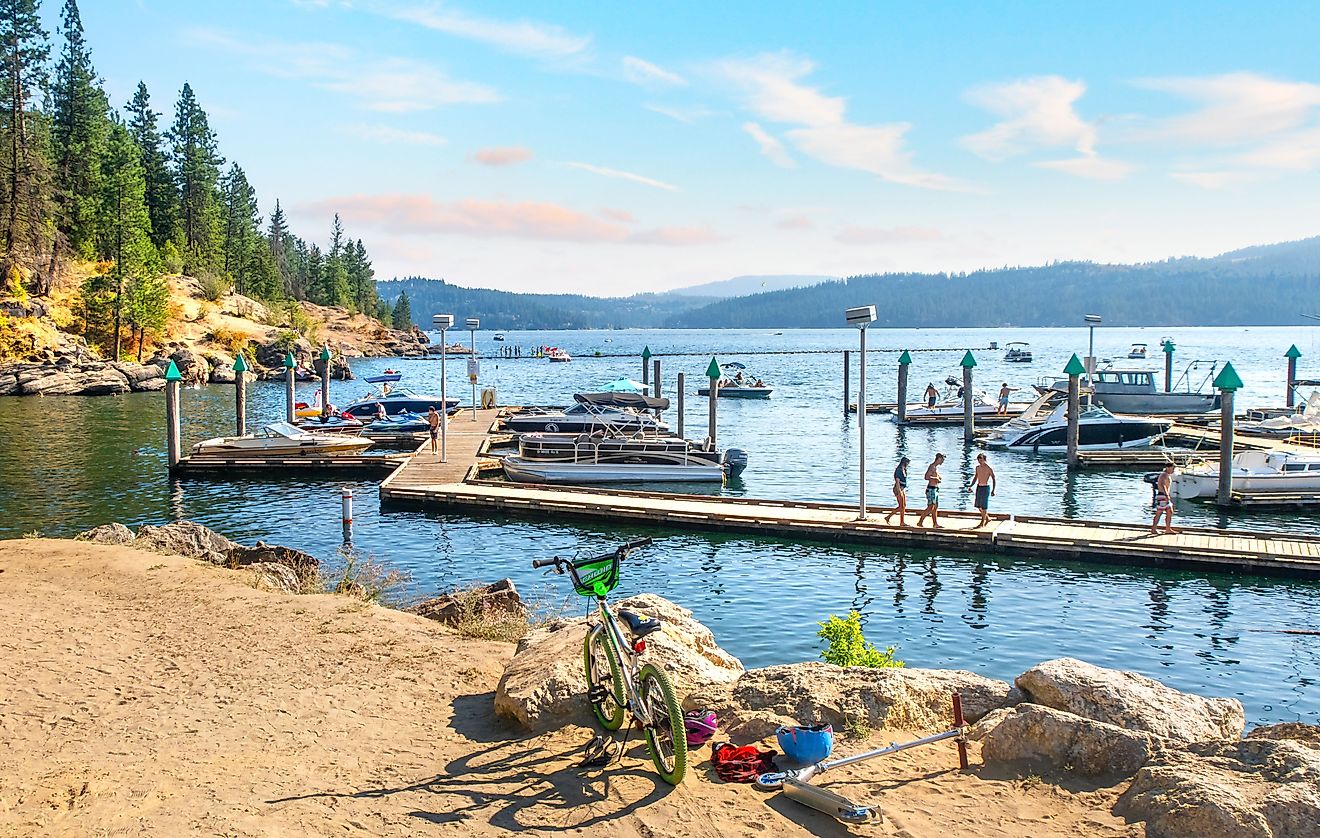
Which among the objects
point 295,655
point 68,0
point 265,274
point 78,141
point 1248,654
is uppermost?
point 68,0

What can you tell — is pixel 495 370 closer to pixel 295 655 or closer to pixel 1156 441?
pixel 1156 441

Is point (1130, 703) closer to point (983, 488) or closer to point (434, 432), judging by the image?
point (983, 488)

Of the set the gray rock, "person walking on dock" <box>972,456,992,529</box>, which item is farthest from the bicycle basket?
"person walking on dock" <box>972,456,992,529</box>

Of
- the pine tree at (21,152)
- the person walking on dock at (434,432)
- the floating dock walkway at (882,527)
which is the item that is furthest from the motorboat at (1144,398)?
the pine tree at (21,152)

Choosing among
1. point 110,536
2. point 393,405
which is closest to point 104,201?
point 393,405

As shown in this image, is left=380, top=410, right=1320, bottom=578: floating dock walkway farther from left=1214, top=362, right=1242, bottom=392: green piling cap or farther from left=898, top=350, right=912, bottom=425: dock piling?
left=898, top=350, right=912, bottom=425: dock piling

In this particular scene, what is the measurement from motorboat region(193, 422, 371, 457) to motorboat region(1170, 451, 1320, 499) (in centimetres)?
2946

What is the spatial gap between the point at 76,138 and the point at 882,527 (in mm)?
94753

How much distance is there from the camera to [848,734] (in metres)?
8.46

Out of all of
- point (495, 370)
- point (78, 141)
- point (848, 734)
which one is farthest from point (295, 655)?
point (495, 370)

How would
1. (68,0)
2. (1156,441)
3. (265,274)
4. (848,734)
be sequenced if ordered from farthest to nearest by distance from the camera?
(265,274)
(68,0)
(1156,441)
(848,734)

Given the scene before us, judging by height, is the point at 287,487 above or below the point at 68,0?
below

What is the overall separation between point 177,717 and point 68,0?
104 metres

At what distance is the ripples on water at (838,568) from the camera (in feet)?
54.2
